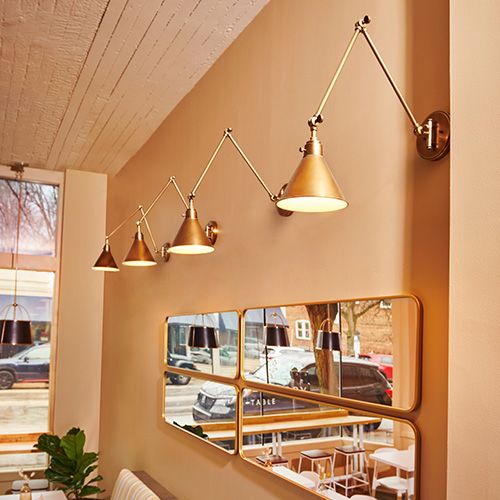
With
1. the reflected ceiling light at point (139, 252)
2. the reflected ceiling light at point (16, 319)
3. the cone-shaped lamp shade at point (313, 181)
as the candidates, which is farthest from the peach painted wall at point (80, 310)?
the cone-shaped lamp shade at point (313, 181)

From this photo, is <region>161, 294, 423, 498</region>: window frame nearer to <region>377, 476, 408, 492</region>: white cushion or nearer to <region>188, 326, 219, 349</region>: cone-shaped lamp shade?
<region>377, 476, 408, 492</region>: white cushion

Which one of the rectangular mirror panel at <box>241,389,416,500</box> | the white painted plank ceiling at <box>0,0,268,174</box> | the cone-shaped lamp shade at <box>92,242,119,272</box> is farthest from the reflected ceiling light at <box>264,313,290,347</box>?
A: the cone-shaped lamp shade at <box>92,242,119,272</box>

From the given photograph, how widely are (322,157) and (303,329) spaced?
853mm

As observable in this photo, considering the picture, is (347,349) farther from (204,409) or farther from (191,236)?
(204,409)

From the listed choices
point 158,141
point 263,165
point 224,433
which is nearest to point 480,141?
point 263,165

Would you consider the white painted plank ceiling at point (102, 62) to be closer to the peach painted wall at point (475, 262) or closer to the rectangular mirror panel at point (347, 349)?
the rectangular mirror panel at point (347, 349)

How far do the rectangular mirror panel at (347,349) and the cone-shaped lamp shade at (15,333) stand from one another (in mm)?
2902

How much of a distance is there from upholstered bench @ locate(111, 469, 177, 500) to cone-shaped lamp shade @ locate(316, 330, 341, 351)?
1.74 metres

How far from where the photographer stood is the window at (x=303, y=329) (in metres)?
2.13

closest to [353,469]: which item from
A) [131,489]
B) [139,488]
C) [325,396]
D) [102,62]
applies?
[325,396]

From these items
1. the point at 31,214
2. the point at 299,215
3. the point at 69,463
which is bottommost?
the point at 69,463

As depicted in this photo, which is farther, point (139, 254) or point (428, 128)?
point (139, 254)

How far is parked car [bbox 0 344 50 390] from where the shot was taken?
5254 millimetres

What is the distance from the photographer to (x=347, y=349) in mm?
1884
